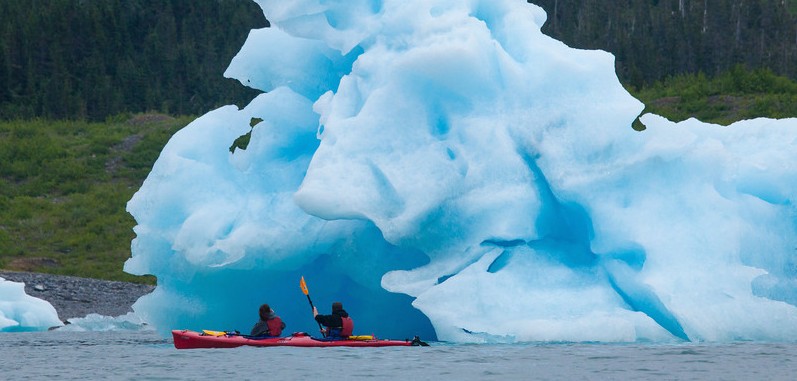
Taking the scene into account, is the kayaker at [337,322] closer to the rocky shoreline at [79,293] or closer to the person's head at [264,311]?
the person's head at [264,311]

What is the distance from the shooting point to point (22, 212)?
36188mm

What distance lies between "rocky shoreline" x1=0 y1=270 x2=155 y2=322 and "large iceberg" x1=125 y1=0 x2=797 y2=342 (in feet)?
30.4

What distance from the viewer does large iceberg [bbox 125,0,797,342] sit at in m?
14.9

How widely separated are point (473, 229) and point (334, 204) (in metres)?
1.65

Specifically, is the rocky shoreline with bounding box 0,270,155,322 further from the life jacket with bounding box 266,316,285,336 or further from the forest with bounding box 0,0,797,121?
the forest with bounding box 0,0,797,121

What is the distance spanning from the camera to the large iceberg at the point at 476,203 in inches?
588

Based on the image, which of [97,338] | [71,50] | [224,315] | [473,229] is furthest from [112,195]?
[473,229]

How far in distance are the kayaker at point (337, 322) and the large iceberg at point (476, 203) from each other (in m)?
0.72

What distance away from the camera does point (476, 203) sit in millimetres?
15438

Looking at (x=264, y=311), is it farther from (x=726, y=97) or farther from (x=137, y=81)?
(x=137, y=81)

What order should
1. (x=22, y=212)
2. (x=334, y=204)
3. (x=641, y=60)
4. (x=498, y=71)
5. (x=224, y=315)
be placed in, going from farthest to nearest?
1. (x=641, y=60)
2. (x=22, y=212)
3. (x=224, y=315)
4. (x=498, y=71)
5. (x=334, y=204)

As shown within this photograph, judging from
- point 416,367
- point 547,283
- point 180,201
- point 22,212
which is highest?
point 22,212

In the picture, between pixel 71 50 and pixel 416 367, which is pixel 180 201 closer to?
pixel 416 367

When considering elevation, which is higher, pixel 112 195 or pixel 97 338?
pixel 112 195
